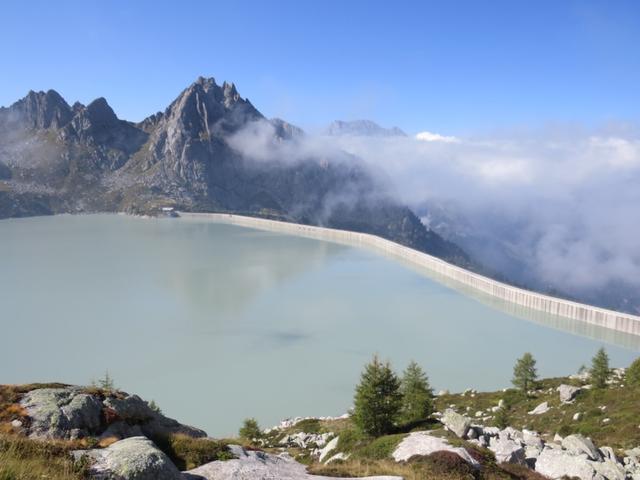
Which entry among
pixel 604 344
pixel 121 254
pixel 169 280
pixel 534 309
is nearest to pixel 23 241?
pixel 121 254

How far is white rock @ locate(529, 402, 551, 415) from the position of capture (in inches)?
1019

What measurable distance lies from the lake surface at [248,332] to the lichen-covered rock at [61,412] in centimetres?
1980

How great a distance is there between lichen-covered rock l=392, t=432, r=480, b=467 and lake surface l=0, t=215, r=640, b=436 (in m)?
18.6

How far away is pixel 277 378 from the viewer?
37375mm

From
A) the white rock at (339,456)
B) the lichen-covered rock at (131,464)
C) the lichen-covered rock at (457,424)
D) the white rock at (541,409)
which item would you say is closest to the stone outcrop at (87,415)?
the lichen-covered rock at (131,464)

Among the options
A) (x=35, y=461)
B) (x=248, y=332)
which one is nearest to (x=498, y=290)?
(x=248, y=332)

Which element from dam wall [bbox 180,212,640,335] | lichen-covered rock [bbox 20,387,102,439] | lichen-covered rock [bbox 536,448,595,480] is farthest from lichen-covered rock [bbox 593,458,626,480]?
dam wall [bbox 180,212,640,335]

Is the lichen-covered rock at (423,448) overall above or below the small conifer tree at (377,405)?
above

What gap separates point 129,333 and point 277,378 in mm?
18533

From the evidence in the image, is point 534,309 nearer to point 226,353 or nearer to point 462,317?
point 462,317

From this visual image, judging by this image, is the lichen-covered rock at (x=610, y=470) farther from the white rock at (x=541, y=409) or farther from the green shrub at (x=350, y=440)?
the white rock at (x=541, y=409)

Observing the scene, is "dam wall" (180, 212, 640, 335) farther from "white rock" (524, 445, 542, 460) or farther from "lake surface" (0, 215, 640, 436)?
"white rock" (524, 445, 542, 460)

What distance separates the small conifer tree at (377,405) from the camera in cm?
1590

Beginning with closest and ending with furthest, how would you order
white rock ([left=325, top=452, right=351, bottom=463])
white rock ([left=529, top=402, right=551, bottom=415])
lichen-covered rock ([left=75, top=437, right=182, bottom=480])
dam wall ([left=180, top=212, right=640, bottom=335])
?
lichen-covered rock ([left=75, top=437, right=182, bottom=480]) < white rock ([left=325, top=452, right=351, bottom=463]) < white rock ([left=529, top=402, right=551, bottom=415]) < dam wall ([left=180, top=212, right=640, bottom=335])
